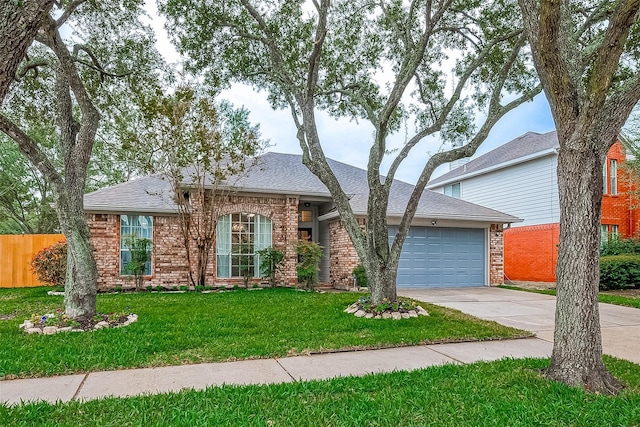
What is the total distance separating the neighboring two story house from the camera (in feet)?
52.1

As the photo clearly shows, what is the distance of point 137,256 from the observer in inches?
464

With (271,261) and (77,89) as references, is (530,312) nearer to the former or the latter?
(271,261)

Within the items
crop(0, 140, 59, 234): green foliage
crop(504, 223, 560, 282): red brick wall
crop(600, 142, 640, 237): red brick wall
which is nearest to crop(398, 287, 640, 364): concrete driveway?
crop(504, 223, 560, 282): red brick wall

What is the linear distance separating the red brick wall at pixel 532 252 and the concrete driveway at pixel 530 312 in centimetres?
391

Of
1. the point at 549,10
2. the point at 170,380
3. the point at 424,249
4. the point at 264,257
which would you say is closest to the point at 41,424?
the point at 170,380

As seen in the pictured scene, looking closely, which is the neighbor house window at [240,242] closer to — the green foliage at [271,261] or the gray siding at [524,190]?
the green foliage at [271,261]

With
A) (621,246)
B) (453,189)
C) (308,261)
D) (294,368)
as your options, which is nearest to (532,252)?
(621,246)

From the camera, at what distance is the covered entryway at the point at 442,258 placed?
45.0 ft

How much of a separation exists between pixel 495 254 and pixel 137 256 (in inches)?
457

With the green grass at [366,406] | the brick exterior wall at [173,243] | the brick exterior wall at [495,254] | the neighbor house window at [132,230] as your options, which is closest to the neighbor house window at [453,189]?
the brick exterior wall at [495,254]

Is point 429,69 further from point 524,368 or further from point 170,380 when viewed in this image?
point 170,380

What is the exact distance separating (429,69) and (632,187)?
11426 mm

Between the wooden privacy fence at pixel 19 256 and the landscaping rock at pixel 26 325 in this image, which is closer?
the landscaping rock at pixel 26 325

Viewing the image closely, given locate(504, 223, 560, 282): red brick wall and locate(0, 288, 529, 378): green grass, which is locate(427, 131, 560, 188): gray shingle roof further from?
locate(0, 288, 529, 378): green grass
